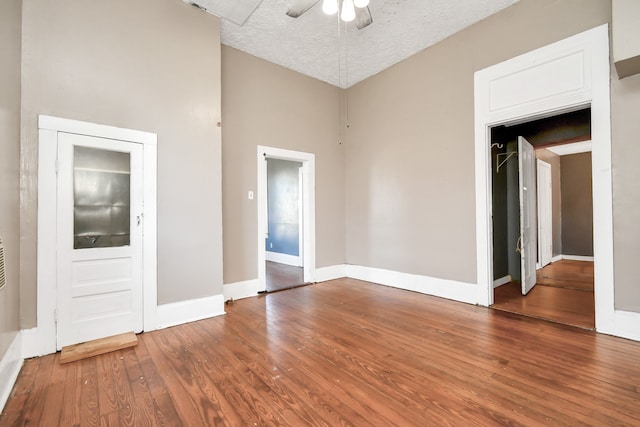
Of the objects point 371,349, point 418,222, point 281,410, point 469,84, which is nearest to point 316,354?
point 371,349

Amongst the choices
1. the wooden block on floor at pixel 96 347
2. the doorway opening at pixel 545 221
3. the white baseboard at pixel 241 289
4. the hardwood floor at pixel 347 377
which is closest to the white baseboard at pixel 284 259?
the white baseboard at pixel 241 289

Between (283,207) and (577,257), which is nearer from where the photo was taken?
(577,257)

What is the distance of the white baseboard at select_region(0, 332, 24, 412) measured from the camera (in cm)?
179

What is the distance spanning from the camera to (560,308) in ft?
10.9

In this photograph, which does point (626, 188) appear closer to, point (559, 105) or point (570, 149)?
point (559, 105)

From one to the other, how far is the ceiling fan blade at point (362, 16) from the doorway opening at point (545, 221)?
9.28ft

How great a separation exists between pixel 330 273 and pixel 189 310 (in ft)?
8.39

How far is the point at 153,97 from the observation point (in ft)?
9.78

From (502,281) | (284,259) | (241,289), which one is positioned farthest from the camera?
(284,259)

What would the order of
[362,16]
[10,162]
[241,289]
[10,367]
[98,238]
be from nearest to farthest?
[10,367] → [10,162] → [362,16] → [98,238] → [241,289]

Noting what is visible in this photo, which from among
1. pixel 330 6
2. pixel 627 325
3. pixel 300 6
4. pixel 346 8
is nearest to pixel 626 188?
pixel 627 325

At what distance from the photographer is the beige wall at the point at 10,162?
202 cm

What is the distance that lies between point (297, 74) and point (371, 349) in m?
4.30

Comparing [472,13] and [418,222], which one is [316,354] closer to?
[418,222]
